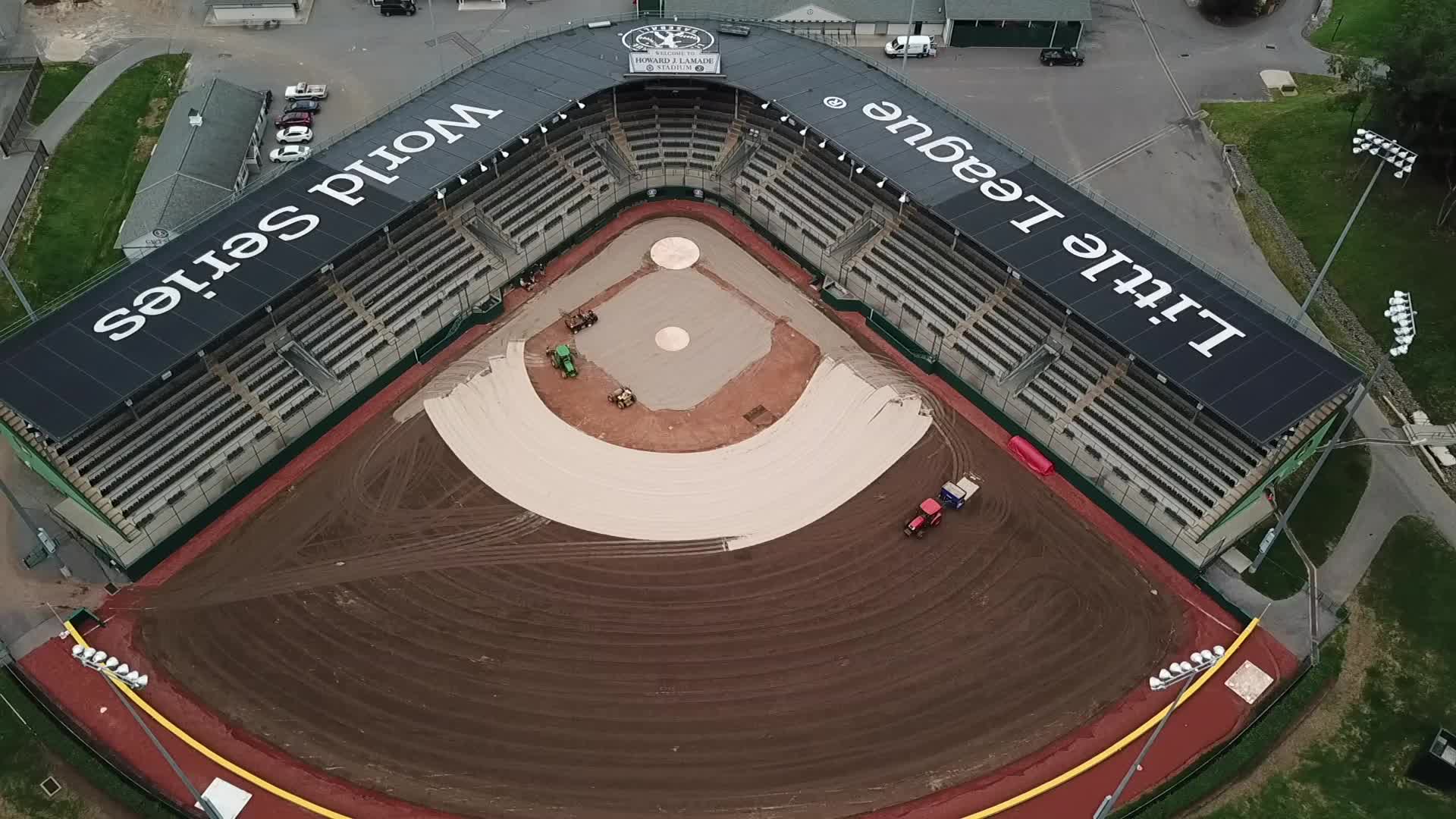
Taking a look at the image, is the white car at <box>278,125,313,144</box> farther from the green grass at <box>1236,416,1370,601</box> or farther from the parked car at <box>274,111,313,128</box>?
the green grass at <box>1236,416,1370,601</box>

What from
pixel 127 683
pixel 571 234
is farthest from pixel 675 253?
pixel 127 683

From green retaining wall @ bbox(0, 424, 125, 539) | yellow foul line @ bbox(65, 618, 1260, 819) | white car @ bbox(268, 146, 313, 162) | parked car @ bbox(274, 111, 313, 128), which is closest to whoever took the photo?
yellow foul line @ bbox(65, 618, 1260, 819)

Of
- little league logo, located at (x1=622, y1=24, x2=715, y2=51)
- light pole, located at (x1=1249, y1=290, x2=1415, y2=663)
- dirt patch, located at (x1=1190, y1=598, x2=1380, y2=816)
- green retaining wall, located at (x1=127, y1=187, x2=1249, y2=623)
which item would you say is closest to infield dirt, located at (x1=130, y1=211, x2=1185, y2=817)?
green retaining wall, located at (x1=127, y1=187, x2=1249, y2=623)

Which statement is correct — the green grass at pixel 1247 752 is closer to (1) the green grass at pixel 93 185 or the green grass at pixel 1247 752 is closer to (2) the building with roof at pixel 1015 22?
(2) the building with roof at pixel 1015 22

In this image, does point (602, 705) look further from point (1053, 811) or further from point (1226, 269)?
point (1226, 269)

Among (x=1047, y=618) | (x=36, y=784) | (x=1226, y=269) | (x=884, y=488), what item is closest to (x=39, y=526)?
(x=36, y=784)

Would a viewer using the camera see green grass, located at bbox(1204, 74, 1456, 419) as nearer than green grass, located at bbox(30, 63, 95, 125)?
Yes
